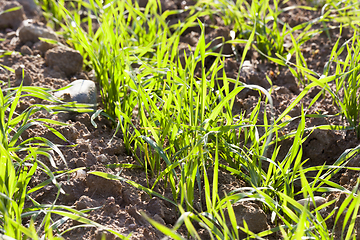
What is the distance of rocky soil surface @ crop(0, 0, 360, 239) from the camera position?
1.36 metres

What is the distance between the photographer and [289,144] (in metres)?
1.75

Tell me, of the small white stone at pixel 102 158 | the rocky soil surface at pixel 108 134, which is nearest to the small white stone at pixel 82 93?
the rocky soil surface at pixel 108 134

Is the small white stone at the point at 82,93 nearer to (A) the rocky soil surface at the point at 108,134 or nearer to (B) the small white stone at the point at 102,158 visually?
(A) the rocky soil surface at the point at 108,134

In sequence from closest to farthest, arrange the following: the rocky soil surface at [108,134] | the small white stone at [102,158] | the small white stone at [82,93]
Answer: the rocky soil surface at [108,134]
the small white stone at [102,158]
the small white stone at [82,93]

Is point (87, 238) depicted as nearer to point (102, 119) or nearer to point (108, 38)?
point (102, 119)

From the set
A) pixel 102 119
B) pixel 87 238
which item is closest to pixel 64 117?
pixel 102 119

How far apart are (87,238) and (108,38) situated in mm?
1030

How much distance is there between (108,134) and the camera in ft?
5.87

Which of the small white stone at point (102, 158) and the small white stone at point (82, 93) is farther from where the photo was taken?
the small white stone at point (82, 93)

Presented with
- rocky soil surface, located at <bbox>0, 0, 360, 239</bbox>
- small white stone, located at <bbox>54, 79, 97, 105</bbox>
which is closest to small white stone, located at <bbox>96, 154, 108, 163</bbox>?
rocky soil surface, located at <bbox>0, 0, 360, 239</bbox>

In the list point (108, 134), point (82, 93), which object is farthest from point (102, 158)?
point (82, 93)

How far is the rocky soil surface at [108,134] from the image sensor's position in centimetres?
136

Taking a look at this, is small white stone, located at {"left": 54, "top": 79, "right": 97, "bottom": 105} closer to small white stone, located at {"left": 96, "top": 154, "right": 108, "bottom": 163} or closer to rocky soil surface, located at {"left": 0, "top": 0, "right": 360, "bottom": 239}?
rocky soil surface, located at {"left": 0, "top": 0, "right": 360, "bottom": 239}

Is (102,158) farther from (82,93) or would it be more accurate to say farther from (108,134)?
(82,93)
